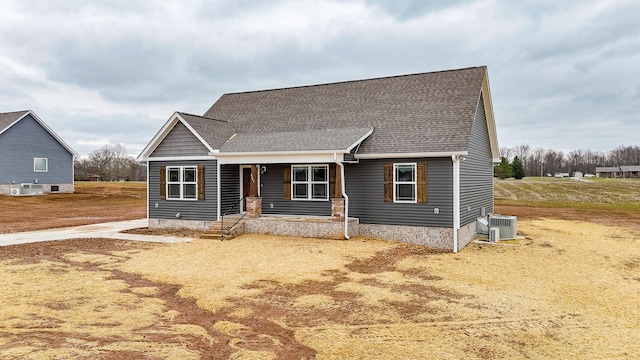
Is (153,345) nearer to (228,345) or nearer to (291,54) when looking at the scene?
(228,345)

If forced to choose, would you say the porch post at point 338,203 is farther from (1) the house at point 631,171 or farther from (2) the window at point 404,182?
(1) the house at point 631,171

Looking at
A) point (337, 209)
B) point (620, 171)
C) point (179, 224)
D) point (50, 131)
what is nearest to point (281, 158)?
point (337, 209)

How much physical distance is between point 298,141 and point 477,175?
7941mm

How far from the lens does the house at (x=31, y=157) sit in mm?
33250

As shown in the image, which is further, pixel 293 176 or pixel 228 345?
pixel 293 176

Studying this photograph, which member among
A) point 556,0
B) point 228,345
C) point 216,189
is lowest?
point 228,345

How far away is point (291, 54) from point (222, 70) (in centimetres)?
561

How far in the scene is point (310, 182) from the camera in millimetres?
16484

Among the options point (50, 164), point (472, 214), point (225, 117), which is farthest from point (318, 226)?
point (50, 164)

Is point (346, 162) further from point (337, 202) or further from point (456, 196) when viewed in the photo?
point (456, 196)

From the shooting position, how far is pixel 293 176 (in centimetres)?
1680

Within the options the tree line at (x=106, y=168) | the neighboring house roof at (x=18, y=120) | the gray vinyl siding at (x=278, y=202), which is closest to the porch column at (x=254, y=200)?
the gray vinyl siding at (x=278, y=202)

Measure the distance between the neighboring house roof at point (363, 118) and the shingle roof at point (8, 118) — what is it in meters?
23.3

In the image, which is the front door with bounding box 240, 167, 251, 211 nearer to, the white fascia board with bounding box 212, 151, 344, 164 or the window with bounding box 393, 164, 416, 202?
the white fascia board with bounding box 212, 151, 344, 164
